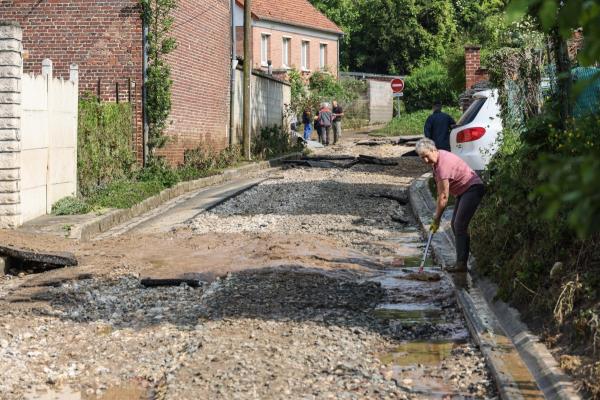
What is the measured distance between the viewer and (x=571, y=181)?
7.71 feet

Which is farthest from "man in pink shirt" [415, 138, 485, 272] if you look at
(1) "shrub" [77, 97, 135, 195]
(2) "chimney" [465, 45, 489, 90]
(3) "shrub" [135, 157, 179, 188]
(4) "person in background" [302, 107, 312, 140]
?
(4) "person in background" [302, 107, 312, 140]

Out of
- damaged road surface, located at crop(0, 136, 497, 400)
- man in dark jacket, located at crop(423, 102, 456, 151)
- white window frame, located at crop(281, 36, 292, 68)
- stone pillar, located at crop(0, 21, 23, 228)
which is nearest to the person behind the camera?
damaged road surface, located at crop(0, 136, 497, 400)

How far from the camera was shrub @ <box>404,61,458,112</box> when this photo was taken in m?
58.0

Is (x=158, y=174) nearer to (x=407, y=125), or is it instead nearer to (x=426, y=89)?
(x=407, y=125)

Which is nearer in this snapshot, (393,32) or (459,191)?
(459,191)

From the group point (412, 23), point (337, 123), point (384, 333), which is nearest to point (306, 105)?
point (337, 123)

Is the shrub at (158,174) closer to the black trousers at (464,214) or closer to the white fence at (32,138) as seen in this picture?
the white fence at (32,138)

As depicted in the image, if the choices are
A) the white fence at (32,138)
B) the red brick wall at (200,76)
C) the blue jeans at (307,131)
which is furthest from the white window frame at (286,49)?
the white fence at (32,138)

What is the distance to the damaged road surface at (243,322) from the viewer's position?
6575 mm

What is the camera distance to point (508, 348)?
288 inches

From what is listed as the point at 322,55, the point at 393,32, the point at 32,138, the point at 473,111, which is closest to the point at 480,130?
the point at 473,111

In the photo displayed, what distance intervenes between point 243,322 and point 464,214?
3.44 m

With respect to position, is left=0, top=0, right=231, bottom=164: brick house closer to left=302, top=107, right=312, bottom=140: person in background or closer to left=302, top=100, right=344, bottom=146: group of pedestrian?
left=302, top=100, right=344, bottom=146: group of pedestrian

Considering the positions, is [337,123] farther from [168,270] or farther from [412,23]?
[168,270]
